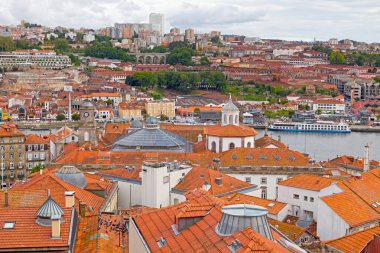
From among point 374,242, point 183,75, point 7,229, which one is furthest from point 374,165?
point 183,75

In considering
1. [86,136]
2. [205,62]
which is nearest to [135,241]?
[86,136]

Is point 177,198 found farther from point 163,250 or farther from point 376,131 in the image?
point 376,131

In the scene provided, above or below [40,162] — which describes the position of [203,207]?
above

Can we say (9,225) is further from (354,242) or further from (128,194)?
(128,194)

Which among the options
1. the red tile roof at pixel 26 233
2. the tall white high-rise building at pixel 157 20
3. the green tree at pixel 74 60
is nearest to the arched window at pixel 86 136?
the red tile roof at pixel 26 233

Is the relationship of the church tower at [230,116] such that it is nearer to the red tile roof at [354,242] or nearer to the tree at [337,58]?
the red tile roof at [354,242]

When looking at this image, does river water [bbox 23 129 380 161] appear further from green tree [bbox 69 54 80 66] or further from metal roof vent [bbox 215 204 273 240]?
green tree [bbox 69 54 80 66]

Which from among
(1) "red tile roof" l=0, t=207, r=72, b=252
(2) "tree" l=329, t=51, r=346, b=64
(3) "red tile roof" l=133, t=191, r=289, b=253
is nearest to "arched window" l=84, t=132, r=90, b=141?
(3) "red tile roof" l=133, t=191, r=289, b=253
